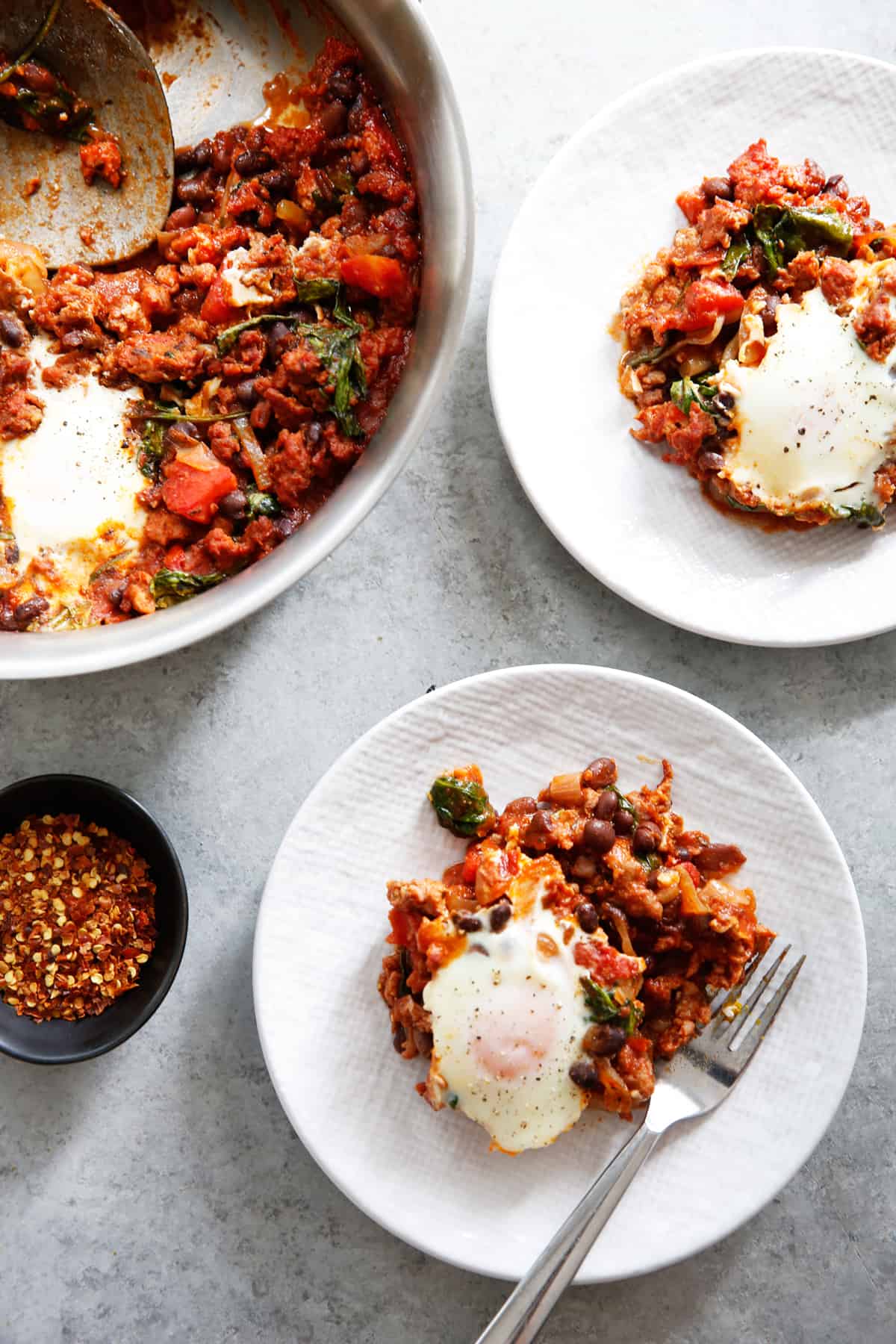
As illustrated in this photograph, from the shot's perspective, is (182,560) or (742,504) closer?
(182,560)

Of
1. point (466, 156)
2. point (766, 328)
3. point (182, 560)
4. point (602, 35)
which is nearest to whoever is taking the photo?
point (466, 156)

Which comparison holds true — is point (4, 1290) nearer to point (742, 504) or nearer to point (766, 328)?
point (742, 504)

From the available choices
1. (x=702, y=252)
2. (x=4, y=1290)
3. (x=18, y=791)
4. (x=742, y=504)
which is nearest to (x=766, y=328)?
(x=702, y=252)

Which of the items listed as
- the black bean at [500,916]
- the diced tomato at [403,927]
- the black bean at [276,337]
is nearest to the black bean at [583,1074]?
the black bean at [500,916]

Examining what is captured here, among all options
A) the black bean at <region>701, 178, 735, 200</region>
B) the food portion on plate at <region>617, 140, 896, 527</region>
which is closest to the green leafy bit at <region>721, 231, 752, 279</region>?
the food portion on plate at <region>617, 140, 896, 527</region>

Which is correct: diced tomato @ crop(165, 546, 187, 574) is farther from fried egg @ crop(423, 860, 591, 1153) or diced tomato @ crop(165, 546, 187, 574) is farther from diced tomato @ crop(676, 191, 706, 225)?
diced tomato @ crop(676, 191, 706, 225)

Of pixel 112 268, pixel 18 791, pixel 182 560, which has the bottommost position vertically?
pixel 18 791

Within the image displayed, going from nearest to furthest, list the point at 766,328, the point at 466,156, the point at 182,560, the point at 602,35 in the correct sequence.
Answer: the point at 466,156, the point at 182,560, the point at 766,328, the point at 602,35
